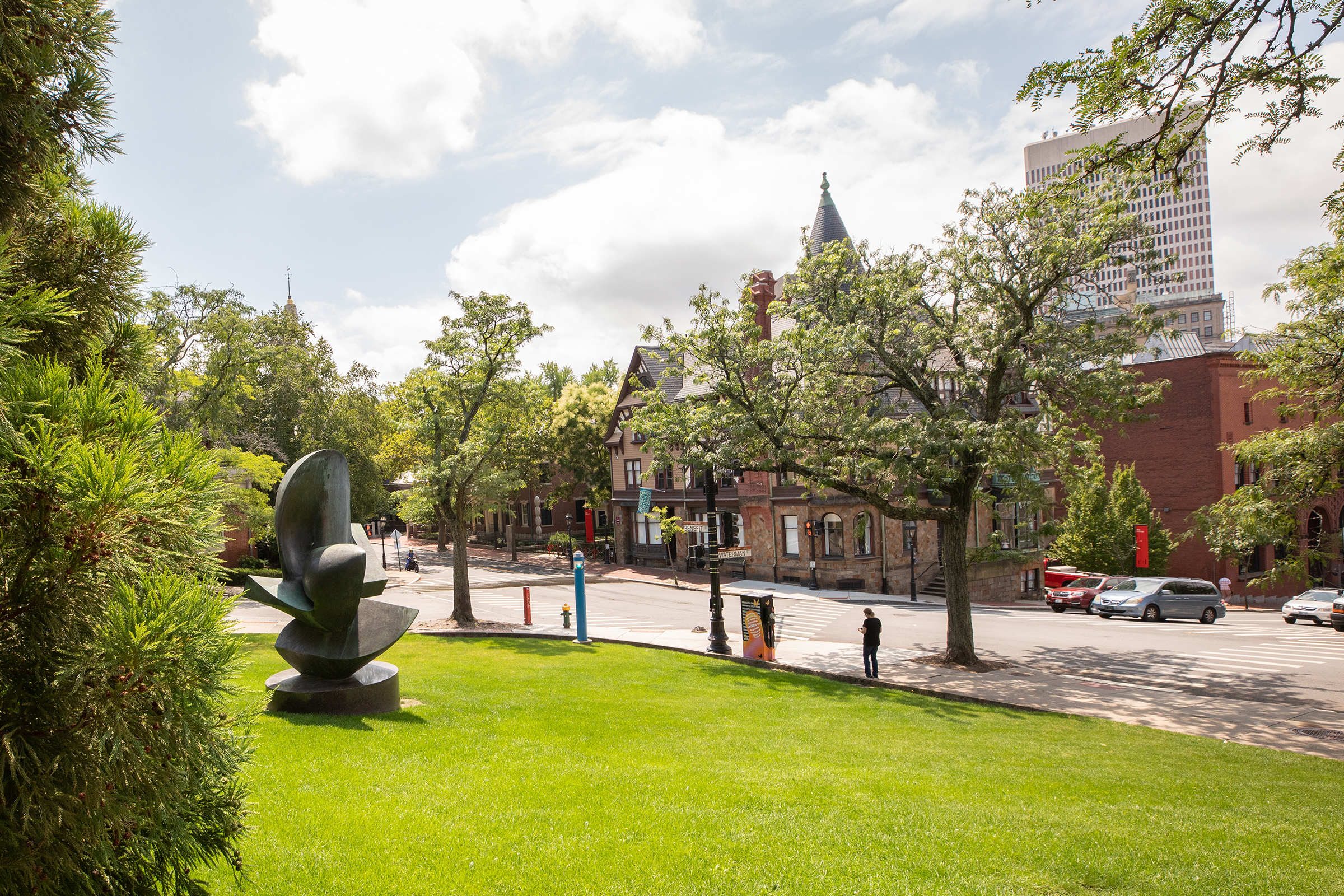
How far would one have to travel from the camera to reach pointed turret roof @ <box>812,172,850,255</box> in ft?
132

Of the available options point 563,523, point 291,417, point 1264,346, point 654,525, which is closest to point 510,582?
point 654,525

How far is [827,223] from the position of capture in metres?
40.6

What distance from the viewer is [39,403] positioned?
2.04 meters

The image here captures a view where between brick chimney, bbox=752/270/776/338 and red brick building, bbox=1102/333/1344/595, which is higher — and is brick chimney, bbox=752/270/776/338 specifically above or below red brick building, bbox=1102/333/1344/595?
above

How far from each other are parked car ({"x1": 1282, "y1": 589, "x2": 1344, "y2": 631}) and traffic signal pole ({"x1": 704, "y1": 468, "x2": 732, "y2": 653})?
23.6m

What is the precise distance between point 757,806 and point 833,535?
31838 mm

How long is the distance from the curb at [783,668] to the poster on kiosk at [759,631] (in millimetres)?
193

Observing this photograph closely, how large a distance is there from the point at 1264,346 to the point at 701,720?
628 inches

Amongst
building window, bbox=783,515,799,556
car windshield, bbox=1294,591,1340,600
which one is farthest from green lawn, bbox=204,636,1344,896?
building window, bbox=783,515,799,556

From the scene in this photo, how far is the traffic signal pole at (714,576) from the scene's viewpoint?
20203 mm

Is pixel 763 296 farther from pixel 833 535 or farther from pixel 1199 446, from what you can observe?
pixel 1199 446

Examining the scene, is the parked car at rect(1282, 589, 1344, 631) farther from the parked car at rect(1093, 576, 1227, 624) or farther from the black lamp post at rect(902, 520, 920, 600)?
the black lamp post at rect(902, 520, 920, 600)

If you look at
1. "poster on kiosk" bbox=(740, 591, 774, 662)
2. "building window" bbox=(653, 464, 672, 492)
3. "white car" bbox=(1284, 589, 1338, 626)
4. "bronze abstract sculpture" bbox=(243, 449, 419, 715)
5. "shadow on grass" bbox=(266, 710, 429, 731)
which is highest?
"building window" bbox=(653, 464, 672, 492)

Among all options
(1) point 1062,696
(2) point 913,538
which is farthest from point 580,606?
(2) point 913,538
